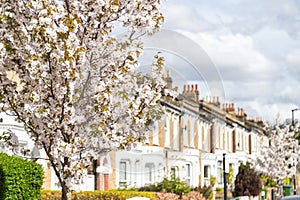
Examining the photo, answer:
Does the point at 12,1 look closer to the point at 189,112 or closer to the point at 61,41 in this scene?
the point at 61,41

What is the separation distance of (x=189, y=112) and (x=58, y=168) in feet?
85.9

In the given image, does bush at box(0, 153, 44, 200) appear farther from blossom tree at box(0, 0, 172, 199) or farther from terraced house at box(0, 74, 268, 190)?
terraced house at box(0, 74, 268, 190)

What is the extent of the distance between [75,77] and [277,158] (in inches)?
1236

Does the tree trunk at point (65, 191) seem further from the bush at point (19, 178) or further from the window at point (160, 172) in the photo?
the window at point (160, 172)

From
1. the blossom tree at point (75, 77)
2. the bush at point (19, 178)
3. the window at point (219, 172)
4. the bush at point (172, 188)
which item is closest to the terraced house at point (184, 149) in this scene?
the window at point (219, 172)

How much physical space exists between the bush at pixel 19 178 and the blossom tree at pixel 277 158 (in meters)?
26.9

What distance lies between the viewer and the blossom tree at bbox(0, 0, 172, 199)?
926 centimetres

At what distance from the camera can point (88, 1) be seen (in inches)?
384

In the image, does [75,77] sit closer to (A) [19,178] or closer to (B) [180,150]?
(A) [19,178]

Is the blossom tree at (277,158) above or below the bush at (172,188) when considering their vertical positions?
above

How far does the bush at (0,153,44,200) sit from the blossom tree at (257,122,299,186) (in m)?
26.9

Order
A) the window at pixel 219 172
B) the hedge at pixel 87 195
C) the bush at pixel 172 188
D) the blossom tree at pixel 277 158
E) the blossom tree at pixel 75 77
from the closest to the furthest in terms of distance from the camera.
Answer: the blossom tree at pixel 75 77
the hedge at pixel 87 195
the bush at pixel 172 188
the blossom tree at pixel 277 158
the window at pixel 219 172

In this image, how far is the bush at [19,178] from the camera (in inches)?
472

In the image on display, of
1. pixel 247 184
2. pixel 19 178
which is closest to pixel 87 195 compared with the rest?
pixel 19 178
